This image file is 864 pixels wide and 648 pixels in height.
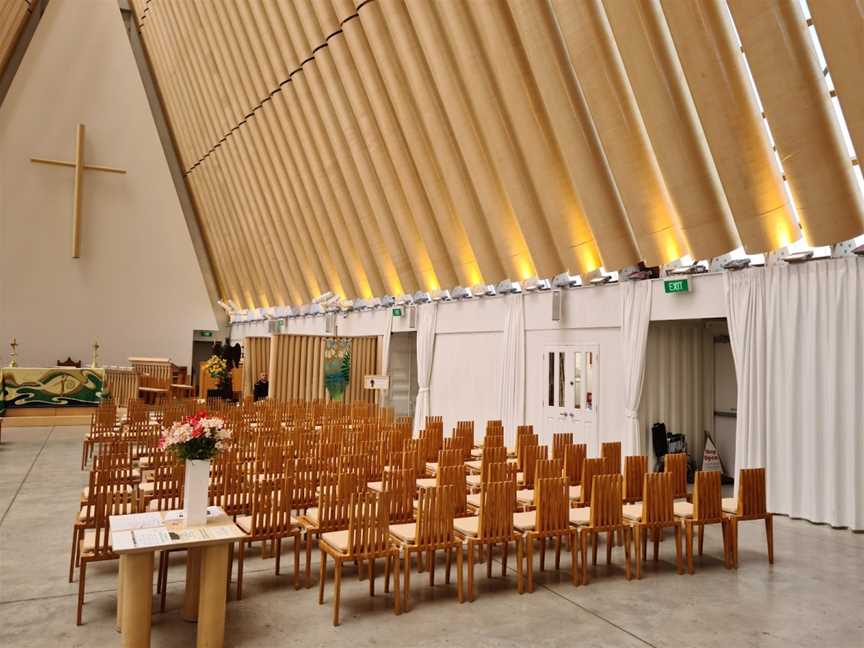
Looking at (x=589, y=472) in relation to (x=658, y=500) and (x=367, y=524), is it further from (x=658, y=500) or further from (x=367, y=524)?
(x=367, y=524)

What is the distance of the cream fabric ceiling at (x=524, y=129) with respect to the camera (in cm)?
697

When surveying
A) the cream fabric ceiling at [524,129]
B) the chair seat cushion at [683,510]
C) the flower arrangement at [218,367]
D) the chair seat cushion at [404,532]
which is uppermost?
the cream fabric ceiling at [524,129]

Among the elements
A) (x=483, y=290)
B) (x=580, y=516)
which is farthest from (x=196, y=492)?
(x=483, y=290)

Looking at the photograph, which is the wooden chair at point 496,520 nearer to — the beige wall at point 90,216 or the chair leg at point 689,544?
the chair leg at point 689,544

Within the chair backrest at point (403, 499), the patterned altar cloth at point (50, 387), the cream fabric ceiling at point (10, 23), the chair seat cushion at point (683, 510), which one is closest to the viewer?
the chair backrest at point (403, 499)

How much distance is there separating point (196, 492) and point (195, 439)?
0.33 m

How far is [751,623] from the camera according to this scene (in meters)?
4.34

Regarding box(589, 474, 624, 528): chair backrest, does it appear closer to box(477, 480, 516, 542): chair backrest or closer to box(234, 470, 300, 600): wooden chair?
box(477, 480, 516, 542): chair backrest

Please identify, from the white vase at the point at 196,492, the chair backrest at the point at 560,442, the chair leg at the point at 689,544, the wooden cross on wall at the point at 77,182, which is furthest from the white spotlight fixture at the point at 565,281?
the wooden cross on wall at the point at 77,182

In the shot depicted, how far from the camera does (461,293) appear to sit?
13375 mm

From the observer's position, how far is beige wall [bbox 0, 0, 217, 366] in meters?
21.3

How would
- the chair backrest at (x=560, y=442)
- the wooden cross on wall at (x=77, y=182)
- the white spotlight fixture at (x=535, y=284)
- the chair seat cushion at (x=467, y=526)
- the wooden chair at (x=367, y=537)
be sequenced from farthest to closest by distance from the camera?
the wooden cross on wall at (x=77, y=182), the white spotlight fixture at (x=535, y=284), the chair backrest at (x=560, y=442), the chair seat cushion at (x=467, y=526), the wooden chair at (x=367, y=537)

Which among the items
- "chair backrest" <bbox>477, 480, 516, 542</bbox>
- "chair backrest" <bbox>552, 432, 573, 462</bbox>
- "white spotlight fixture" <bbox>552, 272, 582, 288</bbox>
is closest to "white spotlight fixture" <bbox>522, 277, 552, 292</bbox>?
"white spotlight fixture" <bbox>552, 272, 582, 288</bbox>

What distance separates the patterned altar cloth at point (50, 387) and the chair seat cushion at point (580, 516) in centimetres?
1311
